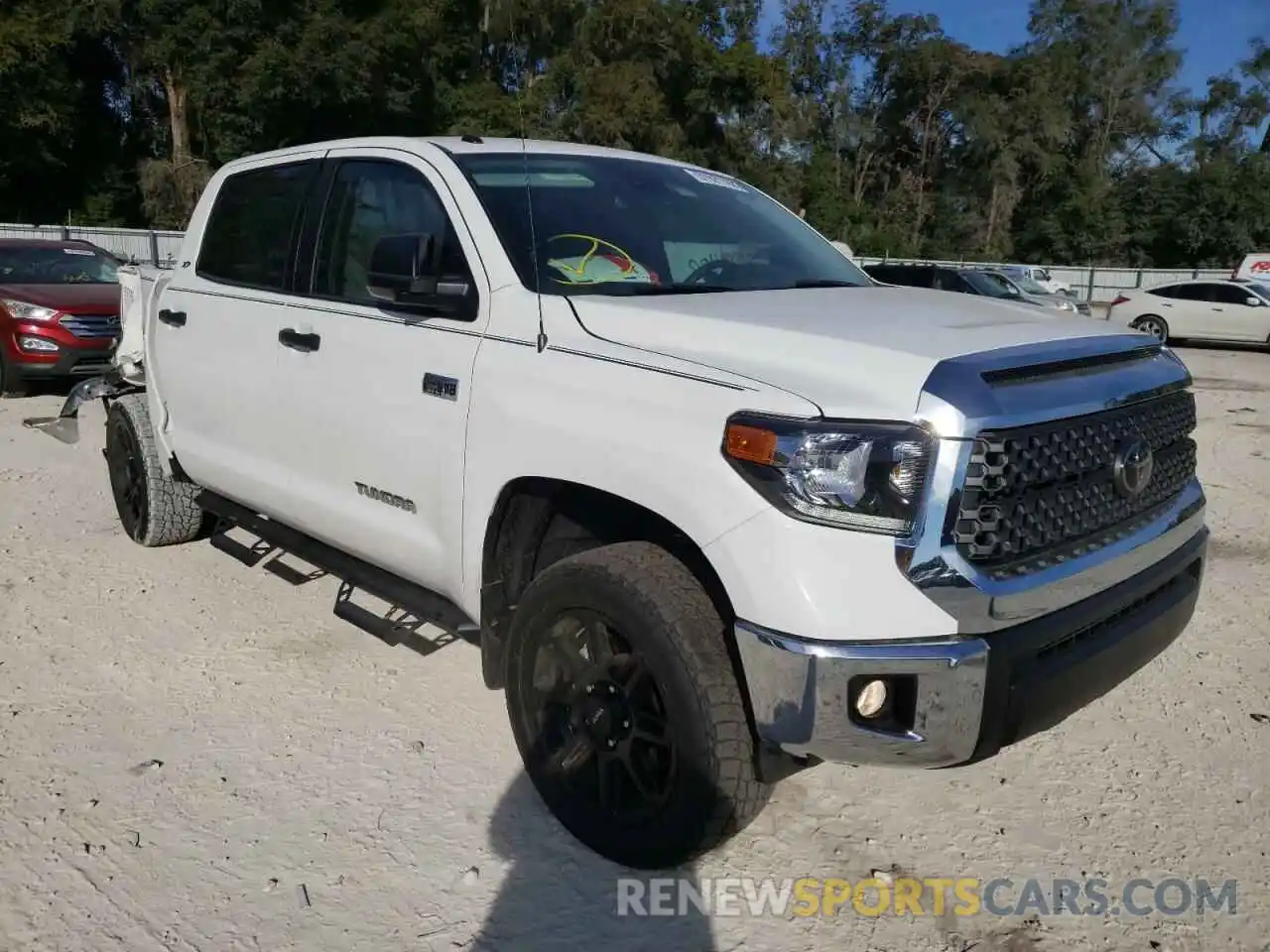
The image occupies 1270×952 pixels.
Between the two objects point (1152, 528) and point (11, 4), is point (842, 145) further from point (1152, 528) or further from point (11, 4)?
point (1152, 528)

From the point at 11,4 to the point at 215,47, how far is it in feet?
27.9

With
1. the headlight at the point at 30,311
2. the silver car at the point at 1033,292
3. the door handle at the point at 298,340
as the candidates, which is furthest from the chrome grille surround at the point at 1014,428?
the silver car at the point at 1033,292

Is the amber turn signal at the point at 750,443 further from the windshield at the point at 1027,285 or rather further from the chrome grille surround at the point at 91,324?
the windshield at the point at 1027,285

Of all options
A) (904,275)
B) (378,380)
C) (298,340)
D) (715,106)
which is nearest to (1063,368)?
(378,380)

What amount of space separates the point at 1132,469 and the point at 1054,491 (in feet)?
1.20

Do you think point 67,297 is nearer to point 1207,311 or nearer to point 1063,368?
point 1063,368

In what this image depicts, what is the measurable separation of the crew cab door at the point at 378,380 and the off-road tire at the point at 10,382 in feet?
26.1

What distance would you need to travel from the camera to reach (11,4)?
39.5 metres

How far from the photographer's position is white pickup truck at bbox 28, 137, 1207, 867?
2480mm

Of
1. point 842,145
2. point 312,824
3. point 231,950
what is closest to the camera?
point 231,950

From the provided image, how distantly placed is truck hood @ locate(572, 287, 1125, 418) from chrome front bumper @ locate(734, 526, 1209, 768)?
1.80 feet

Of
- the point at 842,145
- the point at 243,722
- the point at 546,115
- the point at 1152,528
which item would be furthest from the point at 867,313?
the point at 842,145

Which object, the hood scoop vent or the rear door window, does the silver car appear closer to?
the rear door window

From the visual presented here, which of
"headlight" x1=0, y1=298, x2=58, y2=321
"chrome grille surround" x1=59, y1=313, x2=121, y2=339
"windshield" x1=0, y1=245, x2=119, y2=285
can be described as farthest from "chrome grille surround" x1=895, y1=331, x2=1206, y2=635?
"windshield" x1=0, y1=245, x2=119, y2=285
